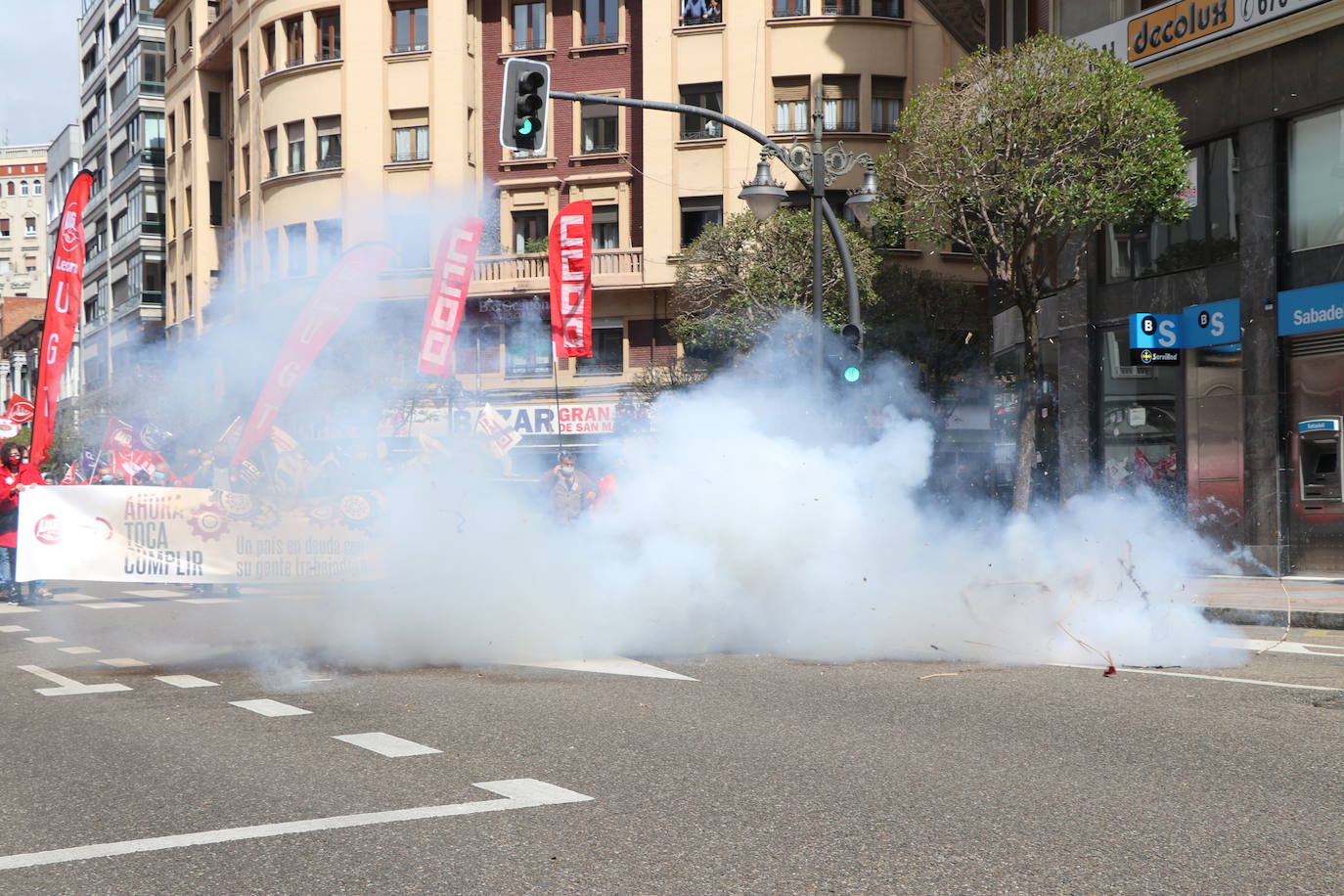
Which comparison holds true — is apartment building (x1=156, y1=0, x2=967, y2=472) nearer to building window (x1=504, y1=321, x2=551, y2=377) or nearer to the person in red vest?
building window (x1=504, y1=321, x2=551, y2=377)

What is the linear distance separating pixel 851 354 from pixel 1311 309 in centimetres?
585

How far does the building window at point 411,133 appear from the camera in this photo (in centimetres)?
3195

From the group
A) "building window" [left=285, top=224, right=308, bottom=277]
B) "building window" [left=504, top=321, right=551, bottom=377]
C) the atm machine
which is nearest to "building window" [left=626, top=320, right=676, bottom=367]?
"building window" [left=504, top=321, right=551, bottom=377]

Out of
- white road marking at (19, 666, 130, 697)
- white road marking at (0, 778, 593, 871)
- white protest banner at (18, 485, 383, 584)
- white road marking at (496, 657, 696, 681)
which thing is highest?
white protest banner at (18, 485, 383, 584)

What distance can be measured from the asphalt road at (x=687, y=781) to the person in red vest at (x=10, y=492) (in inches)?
238

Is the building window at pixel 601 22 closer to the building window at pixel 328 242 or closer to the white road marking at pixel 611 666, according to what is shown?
the building window at pixel 328 242

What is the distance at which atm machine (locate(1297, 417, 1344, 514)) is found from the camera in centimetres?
1641

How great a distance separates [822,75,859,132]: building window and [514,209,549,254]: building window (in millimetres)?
7324

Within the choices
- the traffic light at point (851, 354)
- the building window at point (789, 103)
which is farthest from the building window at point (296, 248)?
the building window at point (789, 103)

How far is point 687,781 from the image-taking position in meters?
5.33

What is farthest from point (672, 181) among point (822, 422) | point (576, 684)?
point (576, 684)

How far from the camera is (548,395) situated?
29.8 m

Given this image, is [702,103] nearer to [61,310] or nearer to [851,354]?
[851,354]

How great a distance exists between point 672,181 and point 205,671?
2452 cm
